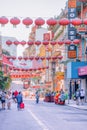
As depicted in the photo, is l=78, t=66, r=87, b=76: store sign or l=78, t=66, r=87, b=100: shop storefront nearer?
l=78, t=66, r=87, b=76: store sign

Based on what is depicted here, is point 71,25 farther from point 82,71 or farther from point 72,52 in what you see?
point 82,71

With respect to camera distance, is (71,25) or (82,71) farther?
(71,25)

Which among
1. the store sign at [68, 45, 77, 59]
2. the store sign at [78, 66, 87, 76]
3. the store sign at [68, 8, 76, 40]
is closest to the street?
the store sign at [78, 66, 87, 76]

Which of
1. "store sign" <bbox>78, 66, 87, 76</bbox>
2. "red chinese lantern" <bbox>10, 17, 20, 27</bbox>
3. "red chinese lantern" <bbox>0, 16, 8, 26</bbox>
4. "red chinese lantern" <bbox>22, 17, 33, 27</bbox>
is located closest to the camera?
"red chinese lantern" <bbox>22, 17, 33, 27</bbox>

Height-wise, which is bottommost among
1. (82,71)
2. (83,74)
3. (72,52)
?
(83,74)

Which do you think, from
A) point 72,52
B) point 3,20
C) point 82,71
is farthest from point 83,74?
point 3,20

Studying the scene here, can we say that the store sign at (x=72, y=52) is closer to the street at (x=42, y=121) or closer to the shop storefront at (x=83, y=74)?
the shop storefront at (x=83, y=74)

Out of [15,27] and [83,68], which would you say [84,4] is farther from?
[15,27]

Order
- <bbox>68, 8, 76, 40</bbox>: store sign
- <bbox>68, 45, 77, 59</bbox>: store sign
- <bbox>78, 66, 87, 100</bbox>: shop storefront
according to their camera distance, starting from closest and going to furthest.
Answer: <bbox>78, 66, 87, 100</bbox>: shop storefront < <bbox>68, 8, 76, 40</bbox>: store sign < <bbox>68, 45, 77, 59</bbox>: store sign

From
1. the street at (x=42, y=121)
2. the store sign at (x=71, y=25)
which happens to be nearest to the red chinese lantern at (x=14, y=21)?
the street at (x=42, y=121)

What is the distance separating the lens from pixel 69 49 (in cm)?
6309

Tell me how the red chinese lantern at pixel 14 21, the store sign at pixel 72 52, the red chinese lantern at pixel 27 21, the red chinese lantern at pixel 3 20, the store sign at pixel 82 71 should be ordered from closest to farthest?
the red chinese lantern at pixel 27 21 → the red chinese lantern at pixel 3 20 → the red chinese lantern at pixel 14 21 → the store sign at pixel 82 71 → the store sign at pixel 72 52

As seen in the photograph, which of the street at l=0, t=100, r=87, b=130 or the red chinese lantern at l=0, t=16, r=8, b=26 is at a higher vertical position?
the red chinese lantern at l=0, t=16, r=8, b=26

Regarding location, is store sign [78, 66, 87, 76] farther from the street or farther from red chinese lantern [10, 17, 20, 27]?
red chinese lantern [10, 17, 20, 27]
